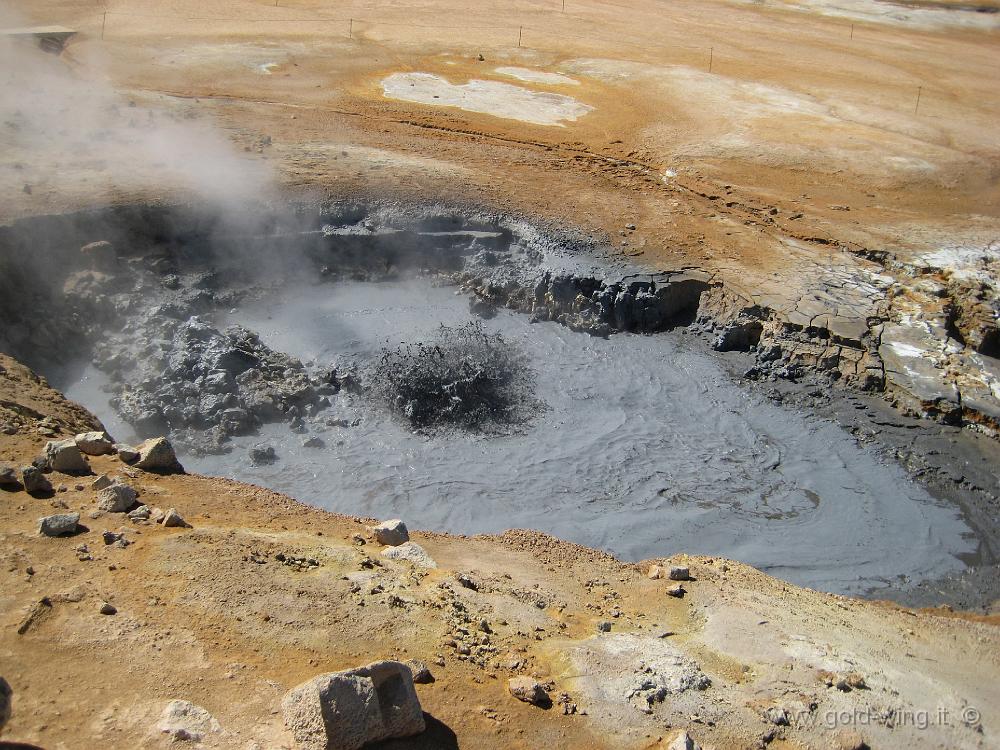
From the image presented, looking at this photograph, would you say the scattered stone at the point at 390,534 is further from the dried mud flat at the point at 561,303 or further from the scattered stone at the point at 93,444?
the scattered stone at the point at 93,444

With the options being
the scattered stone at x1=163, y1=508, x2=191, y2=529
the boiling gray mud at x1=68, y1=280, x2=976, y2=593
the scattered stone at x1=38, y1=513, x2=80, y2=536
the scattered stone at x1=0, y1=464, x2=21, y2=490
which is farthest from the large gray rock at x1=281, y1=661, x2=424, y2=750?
the boiling gray mud at x1=68, y1=280, x2=976, y2=593

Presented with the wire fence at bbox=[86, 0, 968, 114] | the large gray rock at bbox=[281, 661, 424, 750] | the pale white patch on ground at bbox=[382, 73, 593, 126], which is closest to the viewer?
the large gray rock at bbox=[281, 661, 424, 750]

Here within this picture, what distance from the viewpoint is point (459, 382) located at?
9422 millimetres

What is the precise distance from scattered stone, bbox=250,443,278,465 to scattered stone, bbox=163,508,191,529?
8.88ft

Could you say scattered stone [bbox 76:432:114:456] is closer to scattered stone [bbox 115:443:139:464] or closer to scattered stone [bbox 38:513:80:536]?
scattered stone [bbox 115:443:139:464]

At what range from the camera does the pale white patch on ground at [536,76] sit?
1744 cm

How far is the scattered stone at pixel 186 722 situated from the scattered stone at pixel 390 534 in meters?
2.33

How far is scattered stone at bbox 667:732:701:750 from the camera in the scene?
4.31 m

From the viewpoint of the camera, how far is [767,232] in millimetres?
11844

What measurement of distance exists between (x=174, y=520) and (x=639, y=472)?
4572mm

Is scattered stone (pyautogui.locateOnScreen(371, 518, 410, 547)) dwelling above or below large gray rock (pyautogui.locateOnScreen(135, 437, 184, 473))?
below

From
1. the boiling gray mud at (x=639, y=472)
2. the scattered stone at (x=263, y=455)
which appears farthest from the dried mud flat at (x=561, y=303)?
the scattered stone at (x=263, y=455)

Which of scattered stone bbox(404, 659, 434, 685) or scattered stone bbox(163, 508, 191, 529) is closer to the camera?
scattered stone bbox(404, 659, 434, 685)

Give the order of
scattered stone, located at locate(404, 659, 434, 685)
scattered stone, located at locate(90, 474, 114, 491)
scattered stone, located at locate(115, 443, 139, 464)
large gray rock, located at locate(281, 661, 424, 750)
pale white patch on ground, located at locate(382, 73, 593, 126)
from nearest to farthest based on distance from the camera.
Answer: large gray rock, located at locate(281, 661, 424, 750)
scattered stone, located at locate(404, 659, 434, 685)
scattered stone, located at locate(90, 474, 114, 491)
scattered stone, located at locate(115, 443, 139, 464)
pale white patch on ground, located at locate(382, 73, 593, 126)
